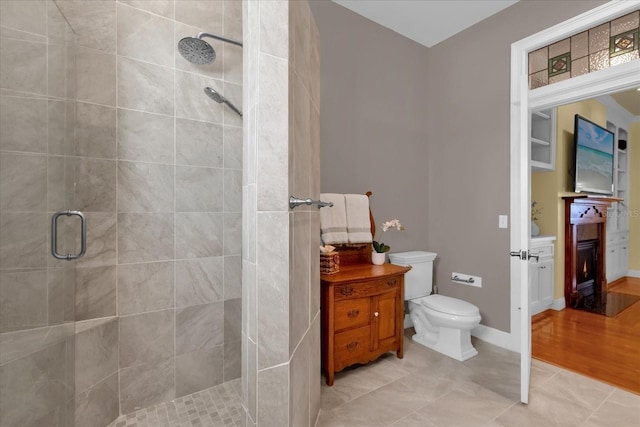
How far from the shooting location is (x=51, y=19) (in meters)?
1.26

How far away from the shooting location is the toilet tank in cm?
265

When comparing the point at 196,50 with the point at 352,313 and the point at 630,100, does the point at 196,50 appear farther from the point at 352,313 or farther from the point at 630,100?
the point at 630,100

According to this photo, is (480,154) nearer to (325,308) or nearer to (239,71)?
(325,308)

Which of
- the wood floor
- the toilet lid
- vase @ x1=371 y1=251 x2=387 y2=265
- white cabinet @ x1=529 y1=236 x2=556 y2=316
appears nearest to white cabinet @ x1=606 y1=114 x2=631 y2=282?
the wood floor

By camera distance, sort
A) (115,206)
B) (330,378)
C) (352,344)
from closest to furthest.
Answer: (115,206), (330,378), (352,344)

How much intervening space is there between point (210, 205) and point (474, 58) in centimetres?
278

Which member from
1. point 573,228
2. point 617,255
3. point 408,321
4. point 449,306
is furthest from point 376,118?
point 617,255

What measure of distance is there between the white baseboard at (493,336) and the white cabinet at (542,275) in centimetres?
90

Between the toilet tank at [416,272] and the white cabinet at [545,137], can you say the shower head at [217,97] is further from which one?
the white cabinet at [545,137]

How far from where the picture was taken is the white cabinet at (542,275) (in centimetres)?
310

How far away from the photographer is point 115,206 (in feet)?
5.27

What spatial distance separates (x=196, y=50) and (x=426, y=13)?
2138mm

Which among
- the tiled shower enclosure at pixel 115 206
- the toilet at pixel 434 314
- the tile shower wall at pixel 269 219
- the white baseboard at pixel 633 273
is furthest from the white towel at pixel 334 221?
the white baseboard at pixel 633 273

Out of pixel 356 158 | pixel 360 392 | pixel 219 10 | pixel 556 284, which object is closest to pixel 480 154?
pixel 356 158
